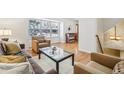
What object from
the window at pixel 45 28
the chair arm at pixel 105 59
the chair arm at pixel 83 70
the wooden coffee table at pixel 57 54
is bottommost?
the chair arm at pixel 83 70

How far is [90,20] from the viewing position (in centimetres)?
152

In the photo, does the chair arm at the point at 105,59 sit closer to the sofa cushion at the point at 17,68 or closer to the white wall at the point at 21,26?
the white wall at the point at 21,26

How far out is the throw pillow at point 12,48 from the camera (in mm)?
1614

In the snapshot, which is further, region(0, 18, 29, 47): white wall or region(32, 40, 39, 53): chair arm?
region(32, 40, 39, 53): chair arm

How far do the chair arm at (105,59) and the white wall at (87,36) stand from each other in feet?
0.24

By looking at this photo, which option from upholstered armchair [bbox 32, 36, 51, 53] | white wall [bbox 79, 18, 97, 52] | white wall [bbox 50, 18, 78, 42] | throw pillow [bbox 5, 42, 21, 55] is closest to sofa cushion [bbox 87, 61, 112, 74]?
white wall [bbox 79, 18, 97, 52]

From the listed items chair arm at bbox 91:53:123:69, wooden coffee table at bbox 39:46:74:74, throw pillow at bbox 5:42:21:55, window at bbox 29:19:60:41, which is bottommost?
chair arm at bbox 91:53:123:69

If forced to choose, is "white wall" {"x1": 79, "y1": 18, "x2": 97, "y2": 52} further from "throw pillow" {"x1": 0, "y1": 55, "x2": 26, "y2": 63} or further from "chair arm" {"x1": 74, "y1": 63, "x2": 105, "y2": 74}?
"throw pillow" {"x1": 0, "y1": 55, "x2": 26, "y2": 63}

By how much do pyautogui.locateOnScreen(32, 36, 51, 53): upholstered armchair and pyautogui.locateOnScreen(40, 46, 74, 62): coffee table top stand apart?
46 millimetres

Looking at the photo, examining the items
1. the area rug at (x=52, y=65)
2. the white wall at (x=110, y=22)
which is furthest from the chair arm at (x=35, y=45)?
the white wall at (x=110, y=22)

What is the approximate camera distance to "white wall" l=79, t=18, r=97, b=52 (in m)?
1.57
